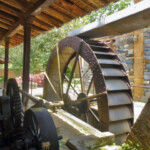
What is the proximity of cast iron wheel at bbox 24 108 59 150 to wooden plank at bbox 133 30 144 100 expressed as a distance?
663 cm

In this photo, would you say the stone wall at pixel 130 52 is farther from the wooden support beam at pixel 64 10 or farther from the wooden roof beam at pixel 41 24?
the wooden support beam at pixel 64 10

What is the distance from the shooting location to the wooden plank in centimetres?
762

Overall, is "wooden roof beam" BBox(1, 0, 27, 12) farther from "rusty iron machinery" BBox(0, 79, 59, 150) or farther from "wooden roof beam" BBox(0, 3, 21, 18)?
"rusty iron machinery" BBox(0, 79, 59, 150)

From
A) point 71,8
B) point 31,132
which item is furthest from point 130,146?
point 71,8

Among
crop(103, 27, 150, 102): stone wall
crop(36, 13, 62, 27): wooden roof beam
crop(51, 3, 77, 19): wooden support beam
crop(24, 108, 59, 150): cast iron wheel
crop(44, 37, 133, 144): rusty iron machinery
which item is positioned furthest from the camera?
crop(103, 27, 150, 102): stone wall

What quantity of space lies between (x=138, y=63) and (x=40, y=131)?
7.00 m

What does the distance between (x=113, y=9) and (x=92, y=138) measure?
74.1ft

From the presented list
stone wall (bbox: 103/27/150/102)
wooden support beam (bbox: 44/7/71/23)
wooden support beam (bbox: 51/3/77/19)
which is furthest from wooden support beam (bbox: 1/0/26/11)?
stone wall (bbox: 103/27/150/102)

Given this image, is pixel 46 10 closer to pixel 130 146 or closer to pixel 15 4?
pixel 15 4

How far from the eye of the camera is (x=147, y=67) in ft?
24.4

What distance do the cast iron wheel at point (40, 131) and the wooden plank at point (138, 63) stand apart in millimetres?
6632

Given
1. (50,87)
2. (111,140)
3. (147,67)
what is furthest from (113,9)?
(111,140)

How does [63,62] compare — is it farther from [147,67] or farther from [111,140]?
[111,140]

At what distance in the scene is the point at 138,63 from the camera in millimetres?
7754
